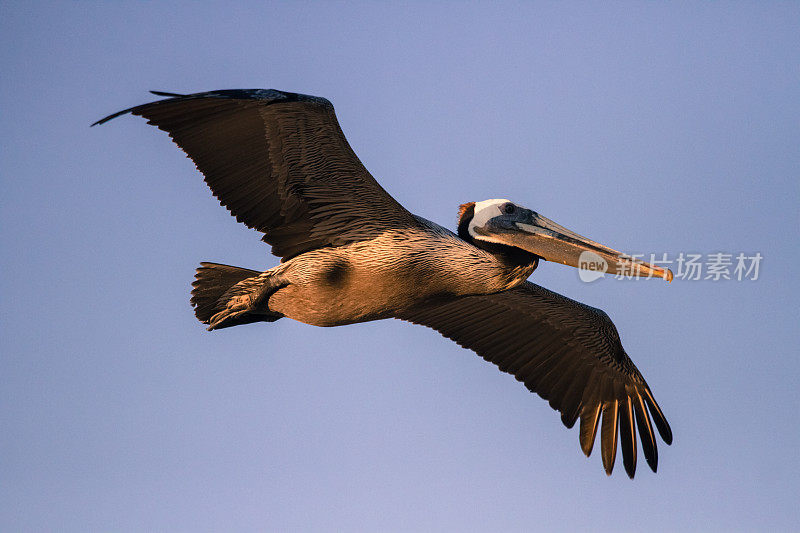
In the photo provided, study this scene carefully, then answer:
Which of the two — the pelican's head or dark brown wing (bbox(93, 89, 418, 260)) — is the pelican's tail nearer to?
dark brown wing (bbox(93, 89, 418, 260))

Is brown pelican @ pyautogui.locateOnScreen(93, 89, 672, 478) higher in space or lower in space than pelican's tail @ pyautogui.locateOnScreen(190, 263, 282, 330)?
higher

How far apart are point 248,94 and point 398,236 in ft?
Answer: 4.89

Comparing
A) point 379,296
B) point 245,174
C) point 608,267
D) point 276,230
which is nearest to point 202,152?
point 245,174

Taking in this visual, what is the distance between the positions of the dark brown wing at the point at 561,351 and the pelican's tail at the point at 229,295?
5.99 ft

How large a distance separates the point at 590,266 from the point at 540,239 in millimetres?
430

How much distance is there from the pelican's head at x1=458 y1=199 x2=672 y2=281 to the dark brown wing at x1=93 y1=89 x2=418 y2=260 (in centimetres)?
55

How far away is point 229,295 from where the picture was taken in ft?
22.6

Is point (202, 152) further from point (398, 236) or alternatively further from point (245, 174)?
point (398, 236)

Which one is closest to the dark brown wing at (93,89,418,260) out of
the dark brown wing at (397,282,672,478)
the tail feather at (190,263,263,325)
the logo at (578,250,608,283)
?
the tail feather at (190,263,263,325)

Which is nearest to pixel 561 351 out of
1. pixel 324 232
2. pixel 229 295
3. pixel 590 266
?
pixel 590 266

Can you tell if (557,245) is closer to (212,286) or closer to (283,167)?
(283,167)

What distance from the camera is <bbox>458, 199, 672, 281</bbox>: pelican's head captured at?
6547 millimetres

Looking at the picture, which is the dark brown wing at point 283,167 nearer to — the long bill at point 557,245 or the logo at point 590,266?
the long bill at point 557,245

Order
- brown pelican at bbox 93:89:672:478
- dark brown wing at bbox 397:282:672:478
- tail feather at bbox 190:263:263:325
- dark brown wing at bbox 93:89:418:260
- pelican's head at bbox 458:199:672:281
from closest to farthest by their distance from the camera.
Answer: dark brown wing at bbox 93:89:418:260
brown pelican at bbox 93:89:672:478
pelican's head at bbox 458:199:672:281
tail feather at bbox 190:263:263:325
dark brown wing at bbox 397:282:672:478
